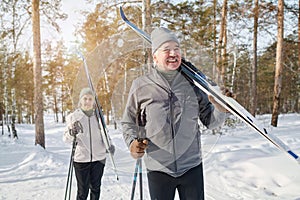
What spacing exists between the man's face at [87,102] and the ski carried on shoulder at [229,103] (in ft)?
3.46

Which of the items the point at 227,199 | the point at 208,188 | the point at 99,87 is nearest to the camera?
the point at 99,87

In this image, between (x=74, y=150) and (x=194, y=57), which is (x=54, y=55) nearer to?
(x=74, y=150)

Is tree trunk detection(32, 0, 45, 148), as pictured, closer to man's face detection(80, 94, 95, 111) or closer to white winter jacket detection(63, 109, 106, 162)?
white winter jacket detection(63, 109, 106, 162)

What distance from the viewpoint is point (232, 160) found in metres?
4.72

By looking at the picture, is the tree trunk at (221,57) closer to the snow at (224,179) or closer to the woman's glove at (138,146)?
the woman's glove at (138,146)

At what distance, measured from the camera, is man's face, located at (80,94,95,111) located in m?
2.21

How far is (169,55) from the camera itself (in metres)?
1.38

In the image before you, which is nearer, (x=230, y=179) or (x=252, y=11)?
(x=230, y=179)

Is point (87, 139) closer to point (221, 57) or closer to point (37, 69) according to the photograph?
point (221, 57)

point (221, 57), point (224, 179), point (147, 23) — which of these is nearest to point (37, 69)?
point (147, 23)

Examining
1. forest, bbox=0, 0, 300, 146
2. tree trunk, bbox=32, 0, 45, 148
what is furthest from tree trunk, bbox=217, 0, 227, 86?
tree trunk, bbox=32, 0, 45, 148

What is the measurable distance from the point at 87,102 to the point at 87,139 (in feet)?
1.50

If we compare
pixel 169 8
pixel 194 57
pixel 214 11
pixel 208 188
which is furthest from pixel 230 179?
pixel 214 11

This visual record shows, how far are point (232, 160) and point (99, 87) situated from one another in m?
3.61
